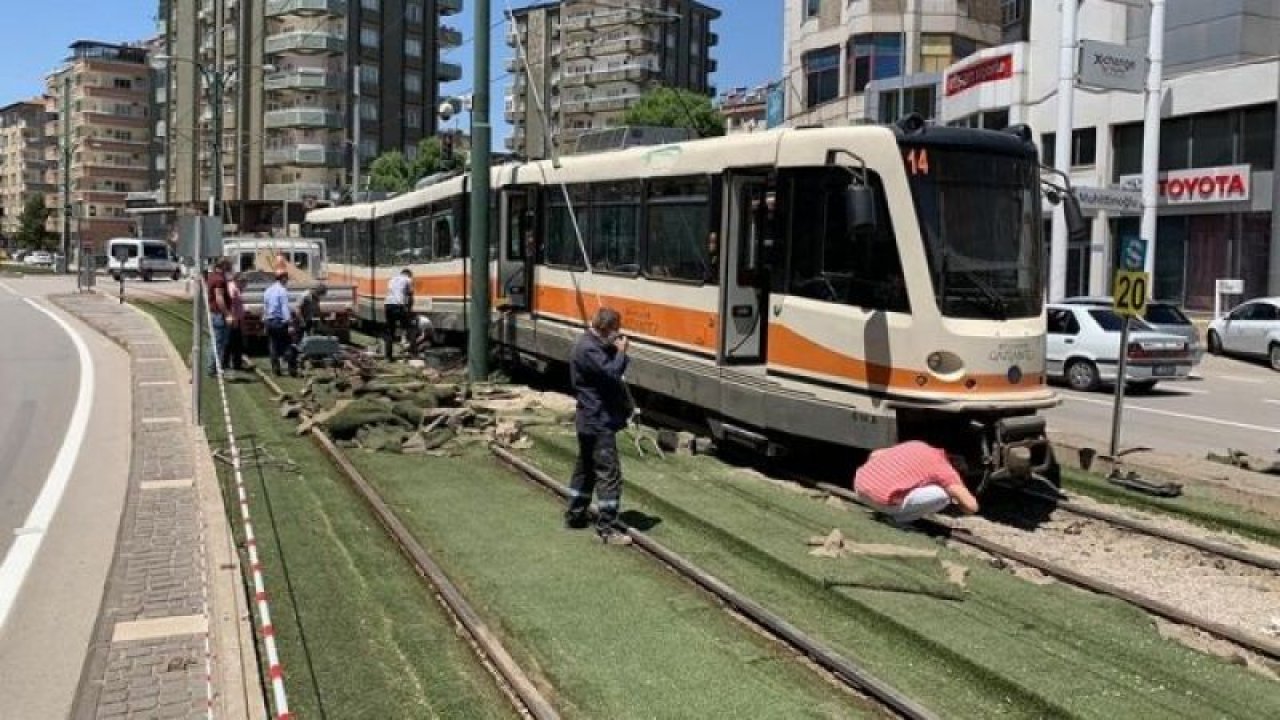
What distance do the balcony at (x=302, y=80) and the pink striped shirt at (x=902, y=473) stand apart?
86.7 metres

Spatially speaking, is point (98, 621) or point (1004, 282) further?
point (1004, 282)

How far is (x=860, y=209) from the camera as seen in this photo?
9672 mm

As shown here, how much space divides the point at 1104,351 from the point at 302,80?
78.4 metres

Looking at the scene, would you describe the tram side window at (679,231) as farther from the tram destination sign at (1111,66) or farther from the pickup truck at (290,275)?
the tram destination sign at (1111,66)

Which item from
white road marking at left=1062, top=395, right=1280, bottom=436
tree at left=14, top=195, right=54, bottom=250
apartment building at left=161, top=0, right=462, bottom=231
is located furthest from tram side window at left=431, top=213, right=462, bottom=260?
tree at left=14, top=195, right=54, bottom=250

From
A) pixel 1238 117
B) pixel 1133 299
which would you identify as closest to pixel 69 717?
pixel 1133 299

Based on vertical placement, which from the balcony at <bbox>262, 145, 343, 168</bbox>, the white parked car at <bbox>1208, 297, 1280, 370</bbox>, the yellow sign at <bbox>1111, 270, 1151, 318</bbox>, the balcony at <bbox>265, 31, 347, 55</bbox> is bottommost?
the white parked car at <bbox>1208, 297, 1280, 370</bbox>

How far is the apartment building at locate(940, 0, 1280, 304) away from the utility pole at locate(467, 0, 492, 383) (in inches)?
772

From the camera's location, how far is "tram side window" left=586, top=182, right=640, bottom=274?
13.8 metres

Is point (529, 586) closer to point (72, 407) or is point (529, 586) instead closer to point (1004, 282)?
point (1004, 282)

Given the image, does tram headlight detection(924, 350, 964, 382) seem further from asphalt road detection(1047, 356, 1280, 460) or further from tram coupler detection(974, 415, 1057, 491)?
asphalt road detection(1047, 356, 1280, 460)

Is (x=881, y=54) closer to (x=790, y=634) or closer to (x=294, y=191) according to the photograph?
(x=790, y=634)

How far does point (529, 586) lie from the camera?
310 inches

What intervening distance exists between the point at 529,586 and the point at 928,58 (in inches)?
1932
